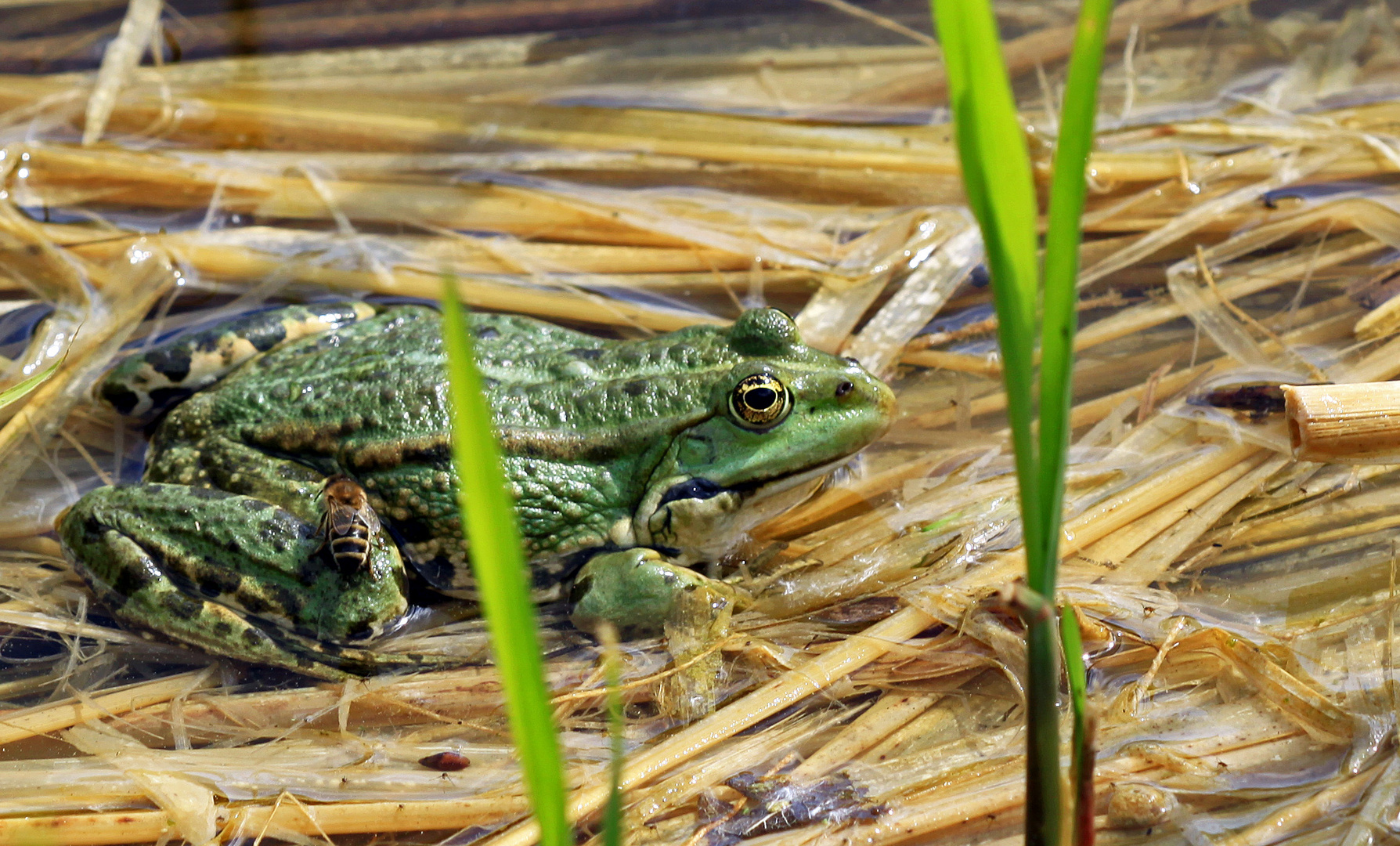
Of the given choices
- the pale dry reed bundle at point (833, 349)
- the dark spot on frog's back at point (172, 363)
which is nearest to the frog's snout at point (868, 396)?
the pale dry reed bundle at point (833, 349)

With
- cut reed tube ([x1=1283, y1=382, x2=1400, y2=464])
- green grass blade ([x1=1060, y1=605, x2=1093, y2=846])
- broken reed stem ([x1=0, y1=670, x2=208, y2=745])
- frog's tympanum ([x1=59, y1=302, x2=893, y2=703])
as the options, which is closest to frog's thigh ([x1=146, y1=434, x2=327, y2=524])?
frog's tympanum ([x1=59, y1=302, x2=893, y2=703])

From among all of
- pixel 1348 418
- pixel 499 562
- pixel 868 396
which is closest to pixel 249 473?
pixel 868 396

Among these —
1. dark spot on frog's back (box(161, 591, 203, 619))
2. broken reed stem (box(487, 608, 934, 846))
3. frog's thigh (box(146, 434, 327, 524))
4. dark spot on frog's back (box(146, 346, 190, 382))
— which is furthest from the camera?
dark spot on frog's back (box(146, 346, 190, 382))

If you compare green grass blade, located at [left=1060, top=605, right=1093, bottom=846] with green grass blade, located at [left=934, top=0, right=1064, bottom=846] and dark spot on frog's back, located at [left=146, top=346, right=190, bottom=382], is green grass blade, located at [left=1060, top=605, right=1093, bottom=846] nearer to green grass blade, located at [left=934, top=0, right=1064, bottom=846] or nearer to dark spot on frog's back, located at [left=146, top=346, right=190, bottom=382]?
green grass blade, located at [left=934, top=0, right=1064, bottom=846]

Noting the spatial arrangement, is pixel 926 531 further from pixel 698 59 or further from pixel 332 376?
pixel 698 59

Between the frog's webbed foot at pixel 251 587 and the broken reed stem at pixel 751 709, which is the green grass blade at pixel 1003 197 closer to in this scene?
the broken reed stem at pixel 751 709
